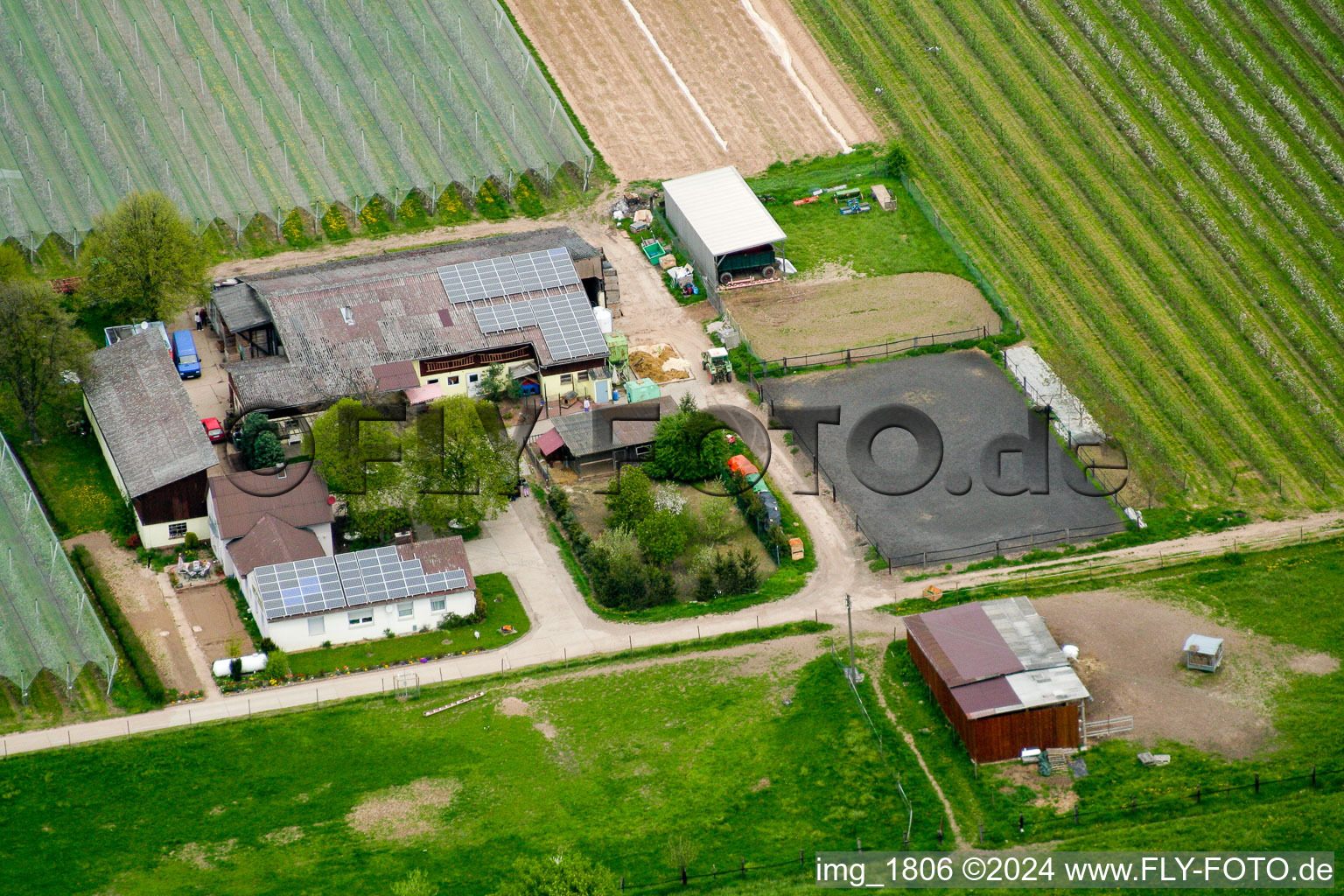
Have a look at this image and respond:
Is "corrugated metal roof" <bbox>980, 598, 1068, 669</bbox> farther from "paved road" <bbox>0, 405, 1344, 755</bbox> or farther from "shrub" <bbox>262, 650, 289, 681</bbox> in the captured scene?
"shrub" <bbox>262, 650, 289, 681</bbox>

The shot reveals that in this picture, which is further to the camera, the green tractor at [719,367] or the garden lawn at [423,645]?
Result: the green tractor at [719,367]

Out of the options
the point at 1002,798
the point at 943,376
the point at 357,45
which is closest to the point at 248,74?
the point at 357,45

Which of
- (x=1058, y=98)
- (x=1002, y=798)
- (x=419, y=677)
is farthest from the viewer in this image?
(x=1058, y=98)

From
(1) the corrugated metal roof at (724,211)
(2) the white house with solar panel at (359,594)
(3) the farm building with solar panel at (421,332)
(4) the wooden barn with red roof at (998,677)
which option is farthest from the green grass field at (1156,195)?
(2) the white house with solar panel at (359,594)

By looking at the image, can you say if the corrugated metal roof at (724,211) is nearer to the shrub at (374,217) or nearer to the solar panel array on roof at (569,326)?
the solar panel array on roof at (569,326)

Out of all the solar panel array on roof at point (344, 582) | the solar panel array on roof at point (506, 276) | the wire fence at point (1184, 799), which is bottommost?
the wire fence at point (1184, 799)

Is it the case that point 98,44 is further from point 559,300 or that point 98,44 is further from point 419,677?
point 419,677
